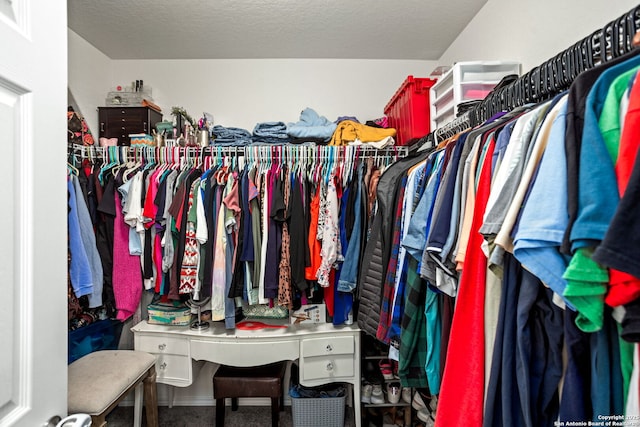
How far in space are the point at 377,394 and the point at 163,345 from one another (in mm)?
1376

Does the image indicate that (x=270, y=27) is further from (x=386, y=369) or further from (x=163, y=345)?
(x=386, y=369)

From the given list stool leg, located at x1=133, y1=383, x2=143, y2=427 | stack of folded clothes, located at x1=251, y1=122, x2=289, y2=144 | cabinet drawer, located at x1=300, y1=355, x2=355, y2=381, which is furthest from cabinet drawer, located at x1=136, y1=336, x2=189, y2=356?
stack of folded clothes, located at x1=251, y1=122, x2=289, y2=144

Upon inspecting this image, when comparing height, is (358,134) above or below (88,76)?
below

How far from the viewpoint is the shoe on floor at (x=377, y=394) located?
6.74ft

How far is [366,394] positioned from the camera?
2078 millimetres

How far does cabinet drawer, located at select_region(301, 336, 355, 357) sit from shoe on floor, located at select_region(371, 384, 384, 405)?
32 centimetres

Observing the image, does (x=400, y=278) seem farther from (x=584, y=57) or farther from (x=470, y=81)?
(x=470, y=81)

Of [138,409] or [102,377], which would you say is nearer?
[102,377]

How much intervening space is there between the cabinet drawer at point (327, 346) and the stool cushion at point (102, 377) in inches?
34.4

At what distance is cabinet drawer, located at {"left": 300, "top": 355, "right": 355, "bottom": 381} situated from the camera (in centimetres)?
199

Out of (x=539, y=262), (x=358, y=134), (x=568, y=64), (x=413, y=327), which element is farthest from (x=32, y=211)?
(x=358, y=134)

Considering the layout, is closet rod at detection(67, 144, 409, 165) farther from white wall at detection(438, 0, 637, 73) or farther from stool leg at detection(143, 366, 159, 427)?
stool leg at detection(143, 366, 159, 427)

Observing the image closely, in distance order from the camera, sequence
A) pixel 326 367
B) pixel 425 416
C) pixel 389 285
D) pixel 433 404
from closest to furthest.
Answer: pixel 389 285
pixel 433 404
pixel 425 416
pixel 326 367

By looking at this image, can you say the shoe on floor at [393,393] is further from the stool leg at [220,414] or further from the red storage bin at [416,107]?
the red storage bin at [416,107]
